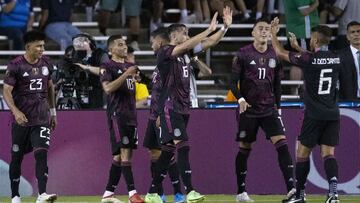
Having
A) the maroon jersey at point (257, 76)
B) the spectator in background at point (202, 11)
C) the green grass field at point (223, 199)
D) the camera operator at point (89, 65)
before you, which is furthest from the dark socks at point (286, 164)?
the spectator in background at point (202, 11)

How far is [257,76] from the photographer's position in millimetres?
18109

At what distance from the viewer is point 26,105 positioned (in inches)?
695

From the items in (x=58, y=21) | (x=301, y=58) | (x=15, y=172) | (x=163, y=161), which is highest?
(x=58, y=21)

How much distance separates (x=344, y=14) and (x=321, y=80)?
7647mm

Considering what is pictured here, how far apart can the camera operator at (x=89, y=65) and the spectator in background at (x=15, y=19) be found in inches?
133

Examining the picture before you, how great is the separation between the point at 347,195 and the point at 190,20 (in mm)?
6474

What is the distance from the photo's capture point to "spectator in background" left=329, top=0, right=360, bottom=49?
24.2 metres

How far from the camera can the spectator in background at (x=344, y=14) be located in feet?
79.3

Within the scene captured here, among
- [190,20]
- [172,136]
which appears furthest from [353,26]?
[190,20]

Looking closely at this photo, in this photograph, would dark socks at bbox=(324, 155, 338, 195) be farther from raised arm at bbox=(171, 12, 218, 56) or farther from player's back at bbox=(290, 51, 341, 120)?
raised arm at bbox=(171, 12, 218, 56)

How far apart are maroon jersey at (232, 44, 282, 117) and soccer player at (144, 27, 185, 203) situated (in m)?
1.08

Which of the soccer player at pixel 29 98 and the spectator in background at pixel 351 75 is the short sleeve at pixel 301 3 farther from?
the soccer player at pixel 29 98

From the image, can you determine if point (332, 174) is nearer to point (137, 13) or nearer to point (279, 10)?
point (137, 13)

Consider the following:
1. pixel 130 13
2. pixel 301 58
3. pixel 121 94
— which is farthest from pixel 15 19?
pixel 301 58
